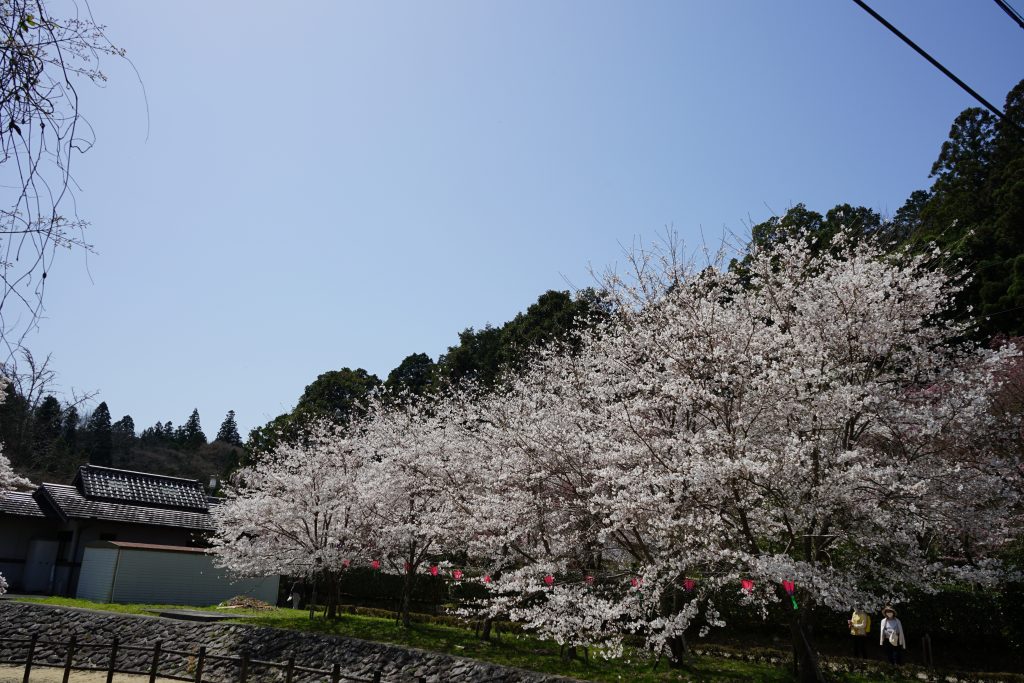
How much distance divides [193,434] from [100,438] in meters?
9.56

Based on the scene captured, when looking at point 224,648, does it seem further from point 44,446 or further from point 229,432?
point 229,432

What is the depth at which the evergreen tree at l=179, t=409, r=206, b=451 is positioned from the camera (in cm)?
6128

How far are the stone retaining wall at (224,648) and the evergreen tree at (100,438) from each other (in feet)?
119

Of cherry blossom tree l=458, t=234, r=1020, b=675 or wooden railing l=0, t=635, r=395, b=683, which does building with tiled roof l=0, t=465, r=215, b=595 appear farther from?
cherry blossom tree l=458, t=234, r=1020, b=675

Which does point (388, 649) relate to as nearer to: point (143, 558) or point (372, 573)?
point (372, 573)

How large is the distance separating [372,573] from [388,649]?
11621 millimetres

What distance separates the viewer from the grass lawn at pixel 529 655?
37.2 ft

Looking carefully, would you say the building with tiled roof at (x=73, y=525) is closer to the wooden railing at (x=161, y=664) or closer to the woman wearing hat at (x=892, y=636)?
the wooden railing at (x=161, y=664)

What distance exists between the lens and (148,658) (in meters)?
16.9

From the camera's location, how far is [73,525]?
25125 millimetres

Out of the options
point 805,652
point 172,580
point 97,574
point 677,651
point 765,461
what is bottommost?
point 677,651

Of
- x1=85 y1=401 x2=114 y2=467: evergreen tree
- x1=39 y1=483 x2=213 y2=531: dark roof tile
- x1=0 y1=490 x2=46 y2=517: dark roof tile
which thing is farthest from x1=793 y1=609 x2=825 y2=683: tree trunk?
x1=85 y1=401 x2=114 y2=467: evergreen tree

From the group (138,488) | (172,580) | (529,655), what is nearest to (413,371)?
(138,488)

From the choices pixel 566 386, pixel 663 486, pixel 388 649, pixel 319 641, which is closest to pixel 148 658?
pixel 319 641
